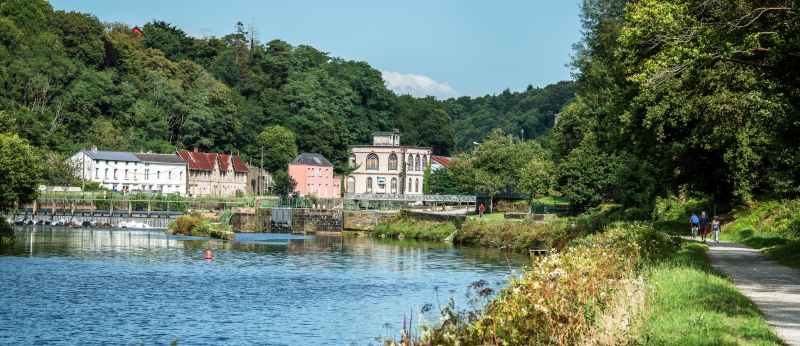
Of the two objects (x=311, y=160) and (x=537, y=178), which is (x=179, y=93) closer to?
(x=311, y=160)

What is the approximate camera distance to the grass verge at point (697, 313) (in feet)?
33.0

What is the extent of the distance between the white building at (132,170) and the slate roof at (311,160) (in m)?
15.3

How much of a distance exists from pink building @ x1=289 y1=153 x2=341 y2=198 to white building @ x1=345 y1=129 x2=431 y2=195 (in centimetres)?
513

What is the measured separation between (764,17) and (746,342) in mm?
10839

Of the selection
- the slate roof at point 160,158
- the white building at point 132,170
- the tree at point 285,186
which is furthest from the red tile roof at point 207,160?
the tree at point 285,186

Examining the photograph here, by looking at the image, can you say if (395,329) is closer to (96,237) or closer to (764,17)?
(764,17)

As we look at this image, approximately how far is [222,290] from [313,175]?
73615 mm

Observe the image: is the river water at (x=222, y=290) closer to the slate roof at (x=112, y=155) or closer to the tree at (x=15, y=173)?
the tree at (x=15, y=173)

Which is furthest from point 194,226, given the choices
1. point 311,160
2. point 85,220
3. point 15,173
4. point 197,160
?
point 311,160

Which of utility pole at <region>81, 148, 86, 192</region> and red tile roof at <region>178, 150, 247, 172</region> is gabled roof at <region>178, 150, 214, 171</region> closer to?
red tile roof at <region>178, 150, 247, 172</region>

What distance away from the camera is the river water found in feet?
61.7

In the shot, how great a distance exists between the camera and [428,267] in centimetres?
3491

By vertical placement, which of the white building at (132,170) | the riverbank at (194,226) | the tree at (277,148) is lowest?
the riverbank at (194,226)

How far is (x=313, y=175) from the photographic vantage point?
328 feet
